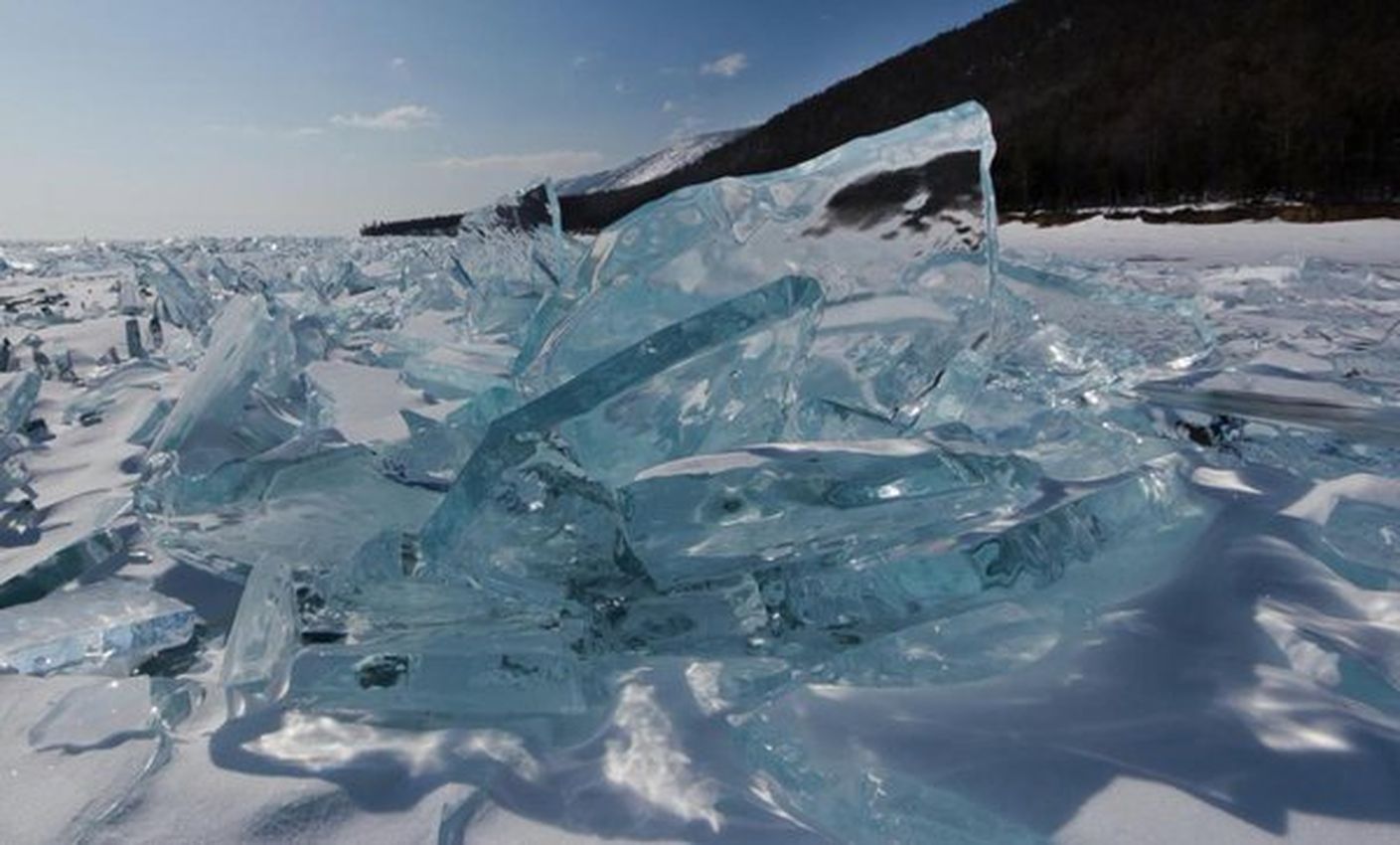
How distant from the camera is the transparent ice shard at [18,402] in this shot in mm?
2371

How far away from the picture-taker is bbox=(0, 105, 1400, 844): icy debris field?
730mm

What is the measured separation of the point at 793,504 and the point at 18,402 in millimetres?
2673

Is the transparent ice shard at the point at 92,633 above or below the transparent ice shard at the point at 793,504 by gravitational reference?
below

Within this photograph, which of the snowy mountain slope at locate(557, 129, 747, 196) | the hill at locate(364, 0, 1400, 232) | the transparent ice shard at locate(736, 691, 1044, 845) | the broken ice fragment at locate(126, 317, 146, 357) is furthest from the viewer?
the snowy mountain slope at locate(557, 129, 747, 196)

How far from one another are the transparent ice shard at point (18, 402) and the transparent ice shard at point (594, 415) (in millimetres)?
2093

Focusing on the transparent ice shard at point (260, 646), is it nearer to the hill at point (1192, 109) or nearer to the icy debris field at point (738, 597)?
the icy debris field at point (738, 597)

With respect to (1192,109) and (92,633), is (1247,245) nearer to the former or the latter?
(92,633)

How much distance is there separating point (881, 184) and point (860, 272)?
0.17 meters

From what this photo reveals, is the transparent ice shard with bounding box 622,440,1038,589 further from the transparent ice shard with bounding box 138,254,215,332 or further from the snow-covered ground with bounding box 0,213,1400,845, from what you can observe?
the transparent ice shard with bounding box 138,254,215,332

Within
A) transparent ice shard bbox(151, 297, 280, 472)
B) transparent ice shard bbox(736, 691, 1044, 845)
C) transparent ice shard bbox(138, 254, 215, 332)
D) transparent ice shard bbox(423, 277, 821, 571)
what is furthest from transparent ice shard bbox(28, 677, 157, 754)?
transparent ice shard bbox(138, 254, 215, 332)

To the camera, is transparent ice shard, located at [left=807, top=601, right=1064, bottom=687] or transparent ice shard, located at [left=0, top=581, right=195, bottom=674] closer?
transparent ice shard, located at [left=807, top=601, right=1064, bottom=687]

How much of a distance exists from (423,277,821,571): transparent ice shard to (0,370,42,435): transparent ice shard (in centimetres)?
209

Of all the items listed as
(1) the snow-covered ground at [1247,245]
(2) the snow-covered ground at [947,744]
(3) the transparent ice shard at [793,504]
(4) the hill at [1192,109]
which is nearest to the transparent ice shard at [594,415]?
(3) the transparent ice shard at [793,504]

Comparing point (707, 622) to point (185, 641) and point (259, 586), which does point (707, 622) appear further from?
point (185, 641)
